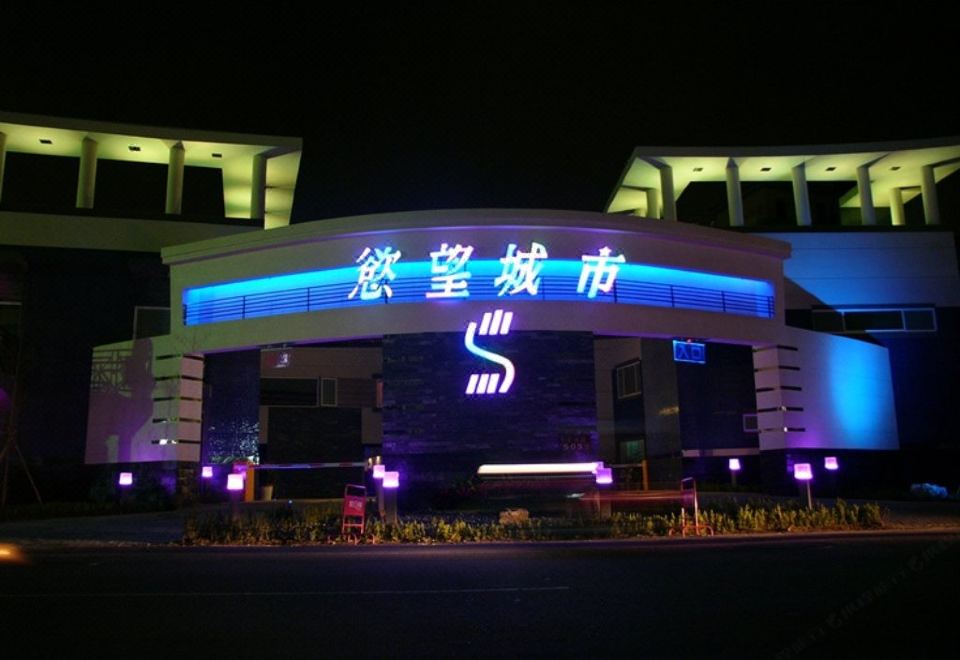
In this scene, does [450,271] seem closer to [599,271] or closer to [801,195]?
[599,271]

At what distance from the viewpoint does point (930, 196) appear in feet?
102

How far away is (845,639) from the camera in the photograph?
650 centimetres

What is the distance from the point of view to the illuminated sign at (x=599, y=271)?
21844mm

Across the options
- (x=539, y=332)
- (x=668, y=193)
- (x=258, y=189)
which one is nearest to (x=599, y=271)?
(x=539, y=332)

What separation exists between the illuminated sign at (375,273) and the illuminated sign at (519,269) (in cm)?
296

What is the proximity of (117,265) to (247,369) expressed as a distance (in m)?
5.71

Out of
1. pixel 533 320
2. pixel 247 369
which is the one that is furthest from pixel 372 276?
pixel 247 369

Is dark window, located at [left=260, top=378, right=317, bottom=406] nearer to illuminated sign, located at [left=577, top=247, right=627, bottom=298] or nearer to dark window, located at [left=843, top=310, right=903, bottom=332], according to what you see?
illuminated sign, located at [left=577, top=247, right=627, bottom=298]

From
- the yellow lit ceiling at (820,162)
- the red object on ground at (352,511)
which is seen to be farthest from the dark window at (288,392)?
the red object on ground at (352,511)

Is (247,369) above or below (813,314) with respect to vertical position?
below

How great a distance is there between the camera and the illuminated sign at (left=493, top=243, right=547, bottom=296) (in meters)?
21.4

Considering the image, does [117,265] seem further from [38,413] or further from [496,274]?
[496,274]

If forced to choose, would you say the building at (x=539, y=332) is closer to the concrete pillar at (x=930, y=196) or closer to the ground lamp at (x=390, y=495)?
the concrete pillar at (x=930, y=196)

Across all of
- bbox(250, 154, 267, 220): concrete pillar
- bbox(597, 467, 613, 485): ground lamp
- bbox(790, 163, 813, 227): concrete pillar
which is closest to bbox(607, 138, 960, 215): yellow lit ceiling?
bbox(790, 163, 813, 227): concrete pillar
